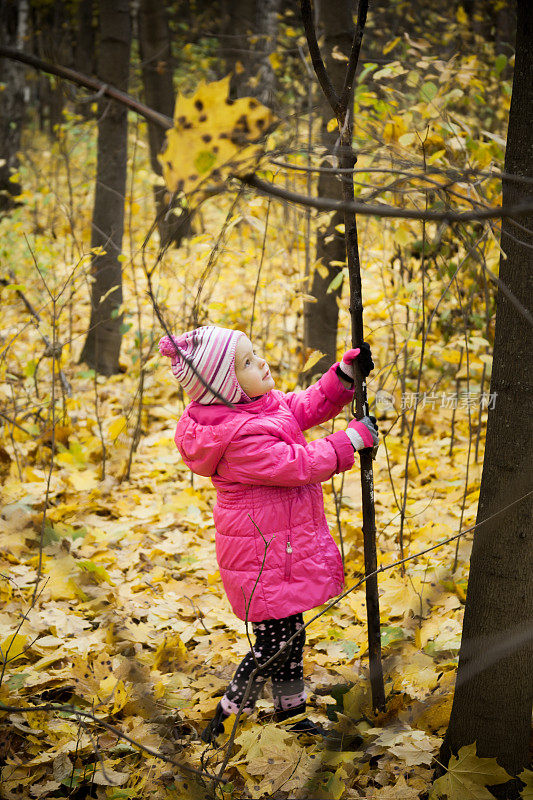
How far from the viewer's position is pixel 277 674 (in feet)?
6.88

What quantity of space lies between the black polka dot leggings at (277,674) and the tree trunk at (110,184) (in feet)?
Answer: 11.9

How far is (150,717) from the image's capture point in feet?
6.84

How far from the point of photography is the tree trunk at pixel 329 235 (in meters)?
3.74

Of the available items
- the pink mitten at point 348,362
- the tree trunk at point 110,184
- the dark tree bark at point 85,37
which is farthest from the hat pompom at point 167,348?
the dark tree bark at point 85,37

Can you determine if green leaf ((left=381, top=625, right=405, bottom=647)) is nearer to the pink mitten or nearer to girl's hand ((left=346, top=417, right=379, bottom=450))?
girl's hand ((left=346, top=417, right=379, bottom=450))

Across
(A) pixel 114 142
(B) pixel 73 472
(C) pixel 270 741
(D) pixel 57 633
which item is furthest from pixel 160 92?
(C) pixel 270 741

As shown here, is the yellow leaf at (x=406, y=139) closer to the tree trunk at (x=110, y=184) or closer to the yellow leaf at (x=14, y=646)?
the yellow leaf at (x=14, y=646)

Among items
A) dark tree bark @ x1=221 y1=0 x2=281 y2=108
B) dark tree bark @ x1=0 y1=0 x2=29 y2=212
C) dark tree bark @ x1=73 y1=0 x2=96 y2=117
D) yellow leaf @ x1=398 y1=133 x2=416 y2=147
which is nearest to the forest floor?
yellow leaf @ x1=398 y1=133 x2=416 y2=147

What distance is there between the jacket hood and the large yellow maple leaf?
1041mm

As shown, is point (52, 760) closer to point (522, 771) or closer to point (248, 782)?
point (248, 782)

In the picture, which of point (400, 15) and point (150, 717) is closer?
point (150, 717)

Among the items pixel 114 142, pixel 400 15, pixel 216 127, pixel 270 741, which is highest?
pixel 400 15

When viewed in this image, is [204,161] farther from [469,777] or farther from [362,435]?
[469,777]

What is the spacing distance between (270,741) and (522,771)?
2.21ft
